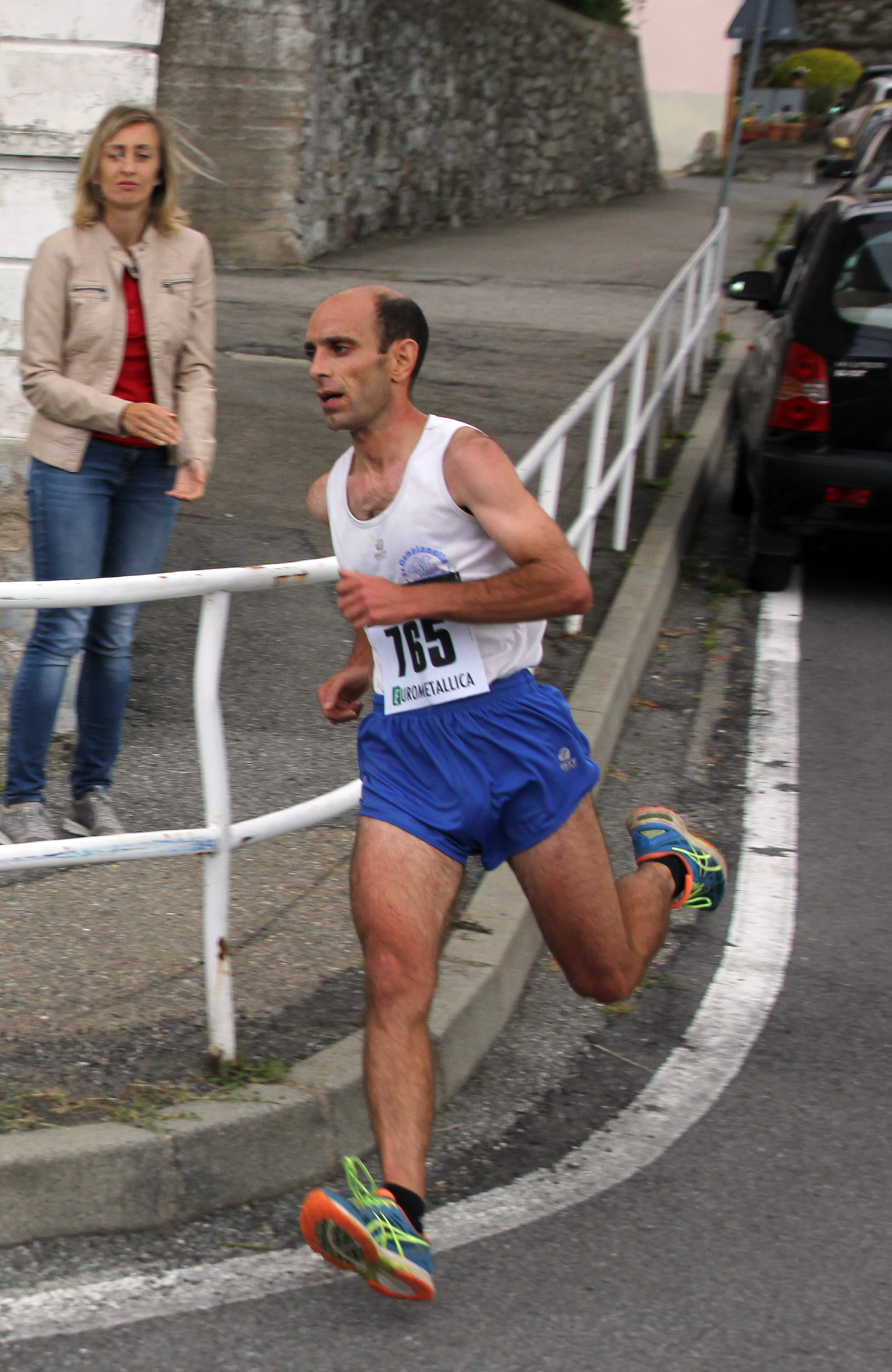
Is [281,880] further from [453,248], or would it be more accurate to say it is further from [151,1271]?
[453,248]

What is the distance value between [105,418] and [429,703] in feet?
5.36

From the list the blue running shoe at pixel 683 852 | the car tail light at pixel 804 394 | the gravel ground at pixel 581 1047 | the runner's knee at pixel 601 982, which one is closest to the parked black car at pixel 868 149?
the car tail light at pixel 804 394

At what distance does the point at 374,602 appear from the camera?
9.55 ft

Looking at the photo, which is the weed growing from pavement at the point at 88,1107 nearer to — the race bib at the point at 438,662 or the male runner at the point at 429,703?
the male runner at the point at 429,703

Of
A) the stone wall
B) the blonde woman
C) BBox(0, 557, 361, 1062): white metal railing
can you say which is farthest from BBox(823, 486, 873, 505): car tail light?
the stone wall

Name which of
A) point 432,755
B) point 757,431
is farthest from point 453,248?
point 432,755

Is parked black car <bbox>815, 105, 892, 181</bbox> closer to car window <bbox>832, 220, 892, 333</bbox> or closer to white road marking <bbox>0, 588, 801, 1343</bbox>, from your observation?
car window <bbox>832, 220, 892, 333</bbox>

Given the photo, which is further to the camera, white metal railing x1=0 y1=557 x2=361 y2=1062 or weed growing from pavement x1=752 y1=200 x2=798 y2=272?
weed growing from pavement x1=752 y1=200 x2=798 y2=272

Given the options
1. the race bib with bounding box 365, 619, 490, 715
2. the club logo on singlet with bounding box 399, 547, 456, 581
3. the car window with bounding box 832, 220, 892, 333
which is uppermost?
the car window with bounding box 832, 220, 892, 333

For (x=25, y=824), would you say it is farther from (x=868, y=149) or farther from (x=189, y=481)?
(x=868, y=149)

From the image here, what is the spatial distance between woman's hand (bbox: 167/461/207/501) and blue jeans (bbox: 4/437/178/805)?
74 millimetres

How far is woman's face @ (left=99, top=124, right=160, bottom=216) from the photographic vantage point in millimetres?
4215

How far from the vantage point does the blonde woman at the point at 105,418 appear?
4.26 metres

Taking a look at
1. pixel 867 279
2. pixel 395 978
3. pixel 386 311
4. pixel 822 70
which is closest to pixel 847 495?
pixel 867 279
